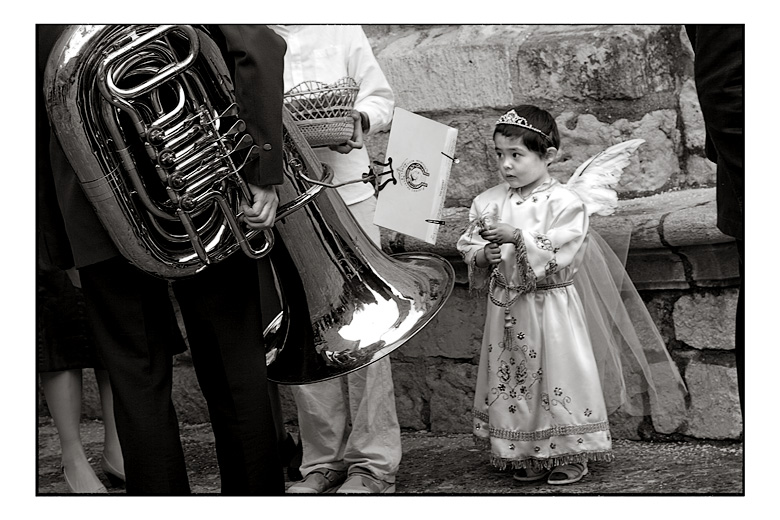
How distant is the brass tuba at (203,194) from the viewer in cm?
254

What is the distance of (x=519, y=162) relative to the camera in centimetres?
329

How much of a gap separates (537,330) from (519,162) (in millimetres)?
516

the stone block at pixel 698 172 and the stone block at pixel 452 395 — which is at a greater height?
the stone block at pixel 698 172

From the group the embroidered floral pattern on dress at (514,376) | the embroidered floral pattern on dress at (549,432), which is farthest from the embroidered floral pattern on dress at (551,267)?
the embroidered floral pattern on dress at (549,432)

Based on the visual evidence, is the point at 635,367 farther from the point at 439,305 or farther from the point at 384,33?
the point at 384,33

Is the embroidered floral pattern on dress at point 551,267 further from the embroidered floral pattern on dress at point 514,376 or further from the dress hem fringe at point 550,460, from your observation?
the dress hem fringe at point 550,460

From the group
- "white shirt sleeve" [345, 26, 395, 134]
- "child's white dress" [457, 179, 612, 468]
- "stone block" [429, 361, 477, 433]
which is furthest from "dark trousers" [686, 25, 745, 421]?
"stone block" [429, 361, 477, 433]

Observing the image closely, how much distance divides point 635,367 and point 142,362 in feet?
5.37

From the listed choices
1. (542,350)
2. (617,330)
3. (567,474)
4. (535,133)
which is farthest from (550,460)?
(535,133)

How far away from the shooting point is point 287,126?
283cm

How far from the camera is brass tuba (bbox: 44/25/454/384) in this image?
2.54 metres

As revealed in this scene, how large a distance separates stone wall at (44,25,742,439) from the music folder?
0.82 m

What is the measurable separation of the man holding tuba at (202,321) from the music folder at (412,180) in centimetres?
43

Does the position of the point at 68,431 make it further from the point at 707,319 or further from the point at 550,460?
the point at 707,319
